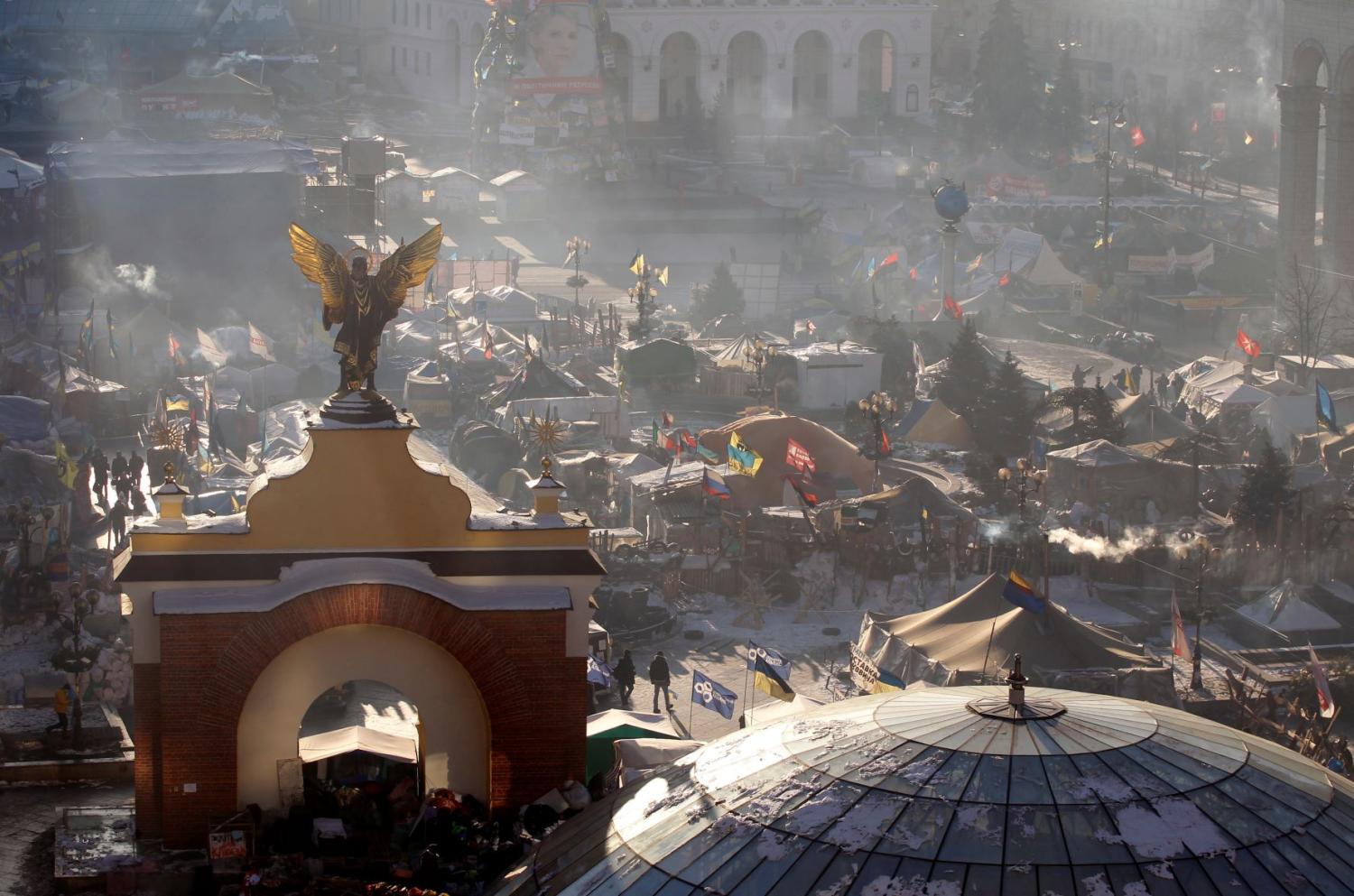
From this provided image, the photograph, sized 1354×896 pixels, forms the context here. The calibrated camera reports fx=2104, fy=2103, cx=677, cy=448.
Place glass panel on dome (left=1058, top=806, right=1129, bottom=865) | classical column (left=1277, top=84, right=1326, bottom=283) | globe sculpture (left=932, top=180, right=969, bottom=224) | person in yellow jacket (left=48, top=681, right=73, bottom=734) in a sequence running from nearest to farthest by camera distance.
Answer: glass panel on dome (left=1058, top=806, right=1129, bottom=865)
person in yellow jacket (left=48, top=681, right=73, bottom=734)
globe sculpture (left=932, top=180, right=969, bottom=224)
classical column (left=1277, top=84, right=1326, bottom=283)

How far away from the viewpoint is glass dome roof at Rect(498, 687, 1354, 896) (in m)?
10.1

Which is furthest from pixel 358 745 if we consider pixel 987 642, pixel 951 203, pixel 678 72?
pixel 678 72

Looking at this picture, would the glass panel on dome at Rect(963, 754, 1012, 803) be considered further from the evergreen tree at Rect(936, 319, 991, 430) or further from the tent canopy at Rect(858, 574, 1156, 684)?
the evergreen tree at Rect(936, 319, 991, 430)

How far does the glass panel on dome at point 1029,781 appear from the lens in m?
10.6

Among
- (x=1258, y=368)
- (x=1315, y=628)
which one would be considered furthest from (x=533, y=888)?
(x=1258, y=368)

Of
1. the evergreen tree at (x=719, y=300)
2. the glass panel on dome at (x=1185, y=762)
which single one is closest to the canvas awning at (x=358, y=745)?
the glass panel on dome at (x=1185, y=762)

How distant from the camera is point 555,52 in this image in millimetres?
81188

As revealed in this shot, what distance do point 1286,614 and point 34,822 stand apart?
682 inches

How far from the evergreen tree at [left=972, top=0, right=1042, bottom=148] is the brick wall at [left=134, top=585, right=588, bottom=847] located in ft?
239

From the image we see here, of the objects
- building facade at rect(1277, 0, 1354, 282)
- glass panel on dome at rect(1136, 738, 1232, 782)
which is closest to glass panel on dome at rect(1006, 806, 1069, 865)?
glass panel on dome at rect(1136, 738, 1232, 782)

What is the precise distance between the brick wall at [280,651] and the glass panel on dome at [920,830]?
465 cm

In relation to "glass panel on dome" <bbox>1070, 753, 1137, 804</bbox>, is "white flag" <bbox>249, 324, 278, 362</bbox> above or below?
below

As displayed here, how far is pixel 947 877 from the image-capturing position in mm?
10070

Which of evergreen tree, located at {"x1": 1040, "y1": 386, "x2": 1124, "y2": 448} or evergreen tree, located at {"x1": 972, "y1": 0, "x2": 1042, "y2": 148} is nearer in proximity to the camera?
evergreen tree, located at {"x1": 1040, "y1": 386, "x2": 1124, "y2": 448}
